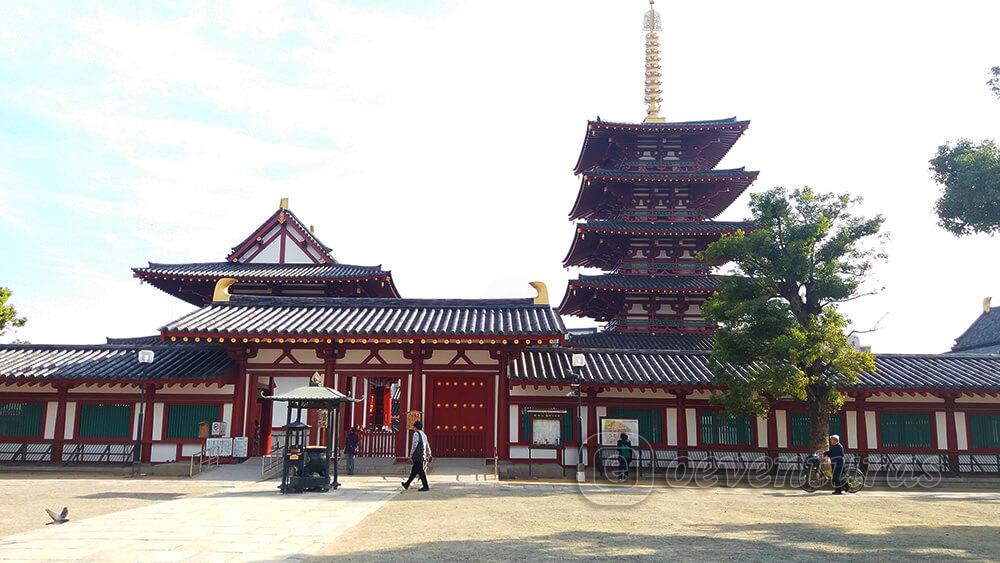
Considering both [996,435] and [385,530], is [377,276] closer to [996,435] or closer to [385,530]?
[385,530]

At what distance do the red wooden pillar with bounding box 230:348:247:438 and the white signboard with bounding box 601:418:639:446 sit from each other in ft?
38.0

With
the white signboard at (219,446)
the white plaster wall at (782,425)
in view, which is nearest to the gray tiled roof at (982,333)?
the white plaster wall at (782,425)

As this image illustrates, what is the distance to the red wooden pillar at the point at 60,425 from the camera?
64.6 feet

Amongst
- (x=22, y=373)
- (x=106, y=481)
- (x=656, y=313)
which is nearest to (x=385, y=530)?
(x=106, y=481)

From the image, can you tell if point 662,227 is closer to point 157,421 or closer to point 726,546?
point 726,546

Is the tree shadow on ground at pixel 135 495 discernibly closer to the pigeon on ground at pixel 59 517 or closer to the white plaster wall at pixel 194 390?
the pigeon on ground at pixel 59 517

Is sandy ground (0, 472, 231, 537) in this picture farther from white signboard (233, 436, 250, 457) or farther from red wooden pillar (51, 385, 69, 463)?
white signboard (233, 436, 250, 457)

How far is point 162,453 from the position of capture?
1970 centimetres

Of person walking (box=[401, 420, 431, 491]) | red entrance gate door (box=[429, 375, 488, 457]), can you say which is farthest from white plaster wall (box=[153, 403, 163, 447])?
person walking (box=[401, 420, 431, 491])

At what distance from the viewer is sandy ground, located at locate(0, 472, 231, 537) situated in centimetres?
1114

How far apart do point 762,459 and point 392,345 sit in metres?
12.3

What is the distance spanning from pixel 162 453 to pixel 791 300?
19949mm

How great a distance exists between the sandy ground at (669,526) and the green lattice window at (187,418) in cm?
909

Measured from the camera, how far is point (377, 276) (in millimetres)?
26328
